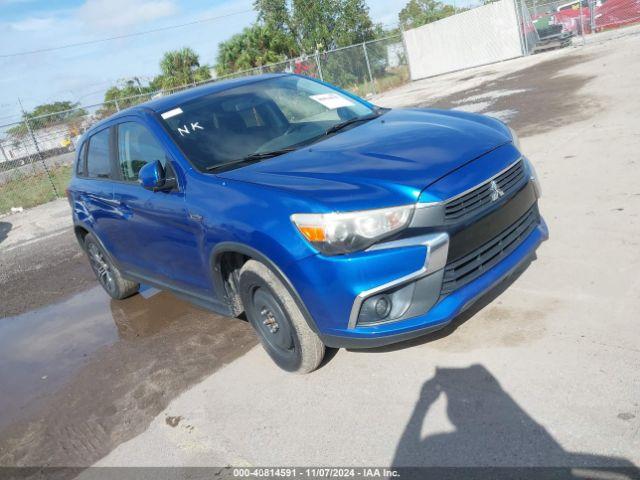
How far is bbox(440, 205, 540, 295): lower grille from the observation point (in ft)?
10.1

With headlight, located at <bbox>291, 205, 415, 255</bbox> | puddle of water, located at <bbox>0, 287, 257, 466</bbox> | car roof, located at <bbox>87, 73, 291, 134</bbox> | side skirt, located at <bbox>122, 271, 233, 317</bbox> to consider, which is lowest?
puddle of water, located at <bbox>0, 287, 257, 466</bbox>

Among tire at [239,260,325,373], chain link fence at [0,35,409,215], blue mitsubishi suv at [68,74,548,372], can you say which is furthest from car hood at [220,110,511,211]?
chain link fence at [0,35,409,215]

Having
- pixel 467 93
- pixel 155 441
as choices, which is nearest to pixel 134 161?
pixel 155 441

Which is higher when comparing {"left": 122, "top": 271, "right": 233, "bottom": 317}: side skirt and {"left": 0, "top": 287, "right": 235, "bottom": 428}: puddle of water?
{"left": 122, "top": 271, "right": 233, "bottom": 317}: side skirt

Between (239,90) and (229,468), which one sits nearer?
(229,468)

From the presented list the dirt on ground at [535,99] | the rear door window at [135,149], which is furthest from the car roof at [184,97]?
the dirt on ground at [535,99]

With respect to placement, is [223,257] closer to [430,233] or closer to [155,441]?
[155,441]

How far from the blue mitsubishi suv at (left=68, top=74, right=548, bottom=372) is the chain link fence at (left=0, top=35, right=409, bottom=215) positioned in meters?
12.2

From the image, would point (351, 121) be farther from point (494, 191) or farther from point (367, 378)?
point (367, 378)

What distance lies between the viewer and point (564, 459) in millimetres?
2488

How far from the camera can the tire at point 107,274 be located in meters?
5.77

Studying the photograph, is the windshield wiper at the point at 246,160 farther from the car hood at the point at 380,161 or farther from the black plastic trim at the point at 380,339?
the black plastic trim at the point at 380,339

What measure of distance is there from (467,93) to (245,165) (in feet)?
40.0

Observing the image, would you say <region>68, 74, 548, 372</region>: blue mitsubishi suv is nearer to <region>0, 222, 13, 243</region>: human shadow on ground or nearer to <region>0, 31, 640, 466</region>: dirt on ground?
<region>0, 31, 640, 466</region>: dirt on ground
